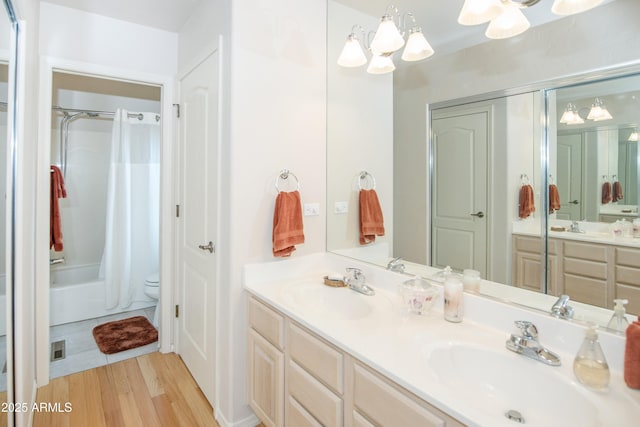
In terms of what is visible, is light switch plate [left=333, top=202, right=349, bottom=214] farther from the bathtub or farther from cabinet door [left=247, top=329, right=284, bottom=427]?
the bathtub

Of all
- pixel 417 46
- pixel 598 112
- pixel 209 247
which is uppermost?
pixel 417 46

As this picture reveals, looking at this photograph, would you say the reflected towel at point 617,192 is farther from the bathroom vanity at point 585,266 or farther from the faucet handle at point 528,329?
the faucet handle at point 528,329

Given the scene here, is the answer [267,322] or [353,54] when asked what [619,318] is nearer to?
[267,322]

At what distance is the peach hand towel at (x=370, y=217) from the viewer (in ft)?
6.31

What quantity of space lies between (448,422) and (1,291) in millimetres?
1636

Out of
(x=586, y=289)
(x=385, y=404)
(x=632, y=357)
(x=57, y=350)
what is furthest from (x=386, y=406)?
(x=57, y=350)

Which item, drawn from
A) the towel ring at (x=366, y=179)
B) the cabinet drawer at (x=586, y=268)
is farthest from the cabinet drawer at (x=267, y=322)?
the cabinet drawer at (x=586, y=268)

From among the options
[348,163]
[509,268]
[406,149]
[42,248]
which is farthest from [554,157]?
[42,248]

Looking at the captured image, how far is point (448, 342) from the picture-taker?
112 cm

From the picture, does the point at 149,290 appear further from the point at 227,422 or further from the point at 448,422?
the point at 448,422

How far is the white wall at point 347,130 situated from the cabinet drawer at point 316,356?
0.77 m

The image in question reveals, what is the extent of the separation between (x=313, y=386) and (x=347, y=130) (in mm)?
1407

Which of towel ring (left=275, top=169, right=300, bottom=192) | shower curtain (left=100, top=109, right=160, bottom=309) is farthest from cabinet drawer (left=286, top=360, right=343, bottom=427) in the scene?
shower curtain (left=100, top=109, right=160, bottom=309)

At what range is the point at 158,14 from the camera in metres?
2.25
